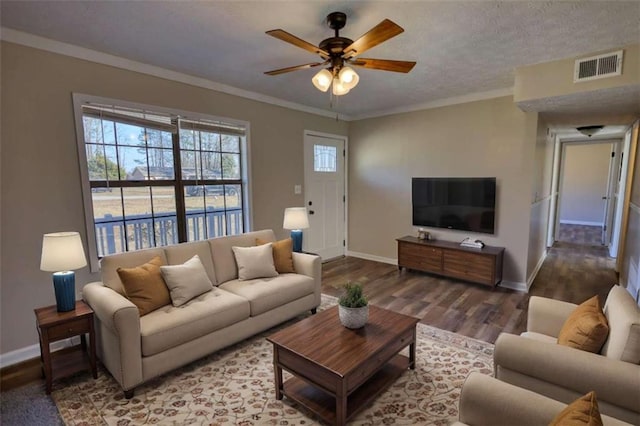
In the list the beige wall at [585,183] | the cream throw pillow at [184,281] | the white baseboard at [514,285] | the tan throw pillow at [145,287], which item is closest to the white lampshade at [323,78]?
the cream throw pillow at [184,281]

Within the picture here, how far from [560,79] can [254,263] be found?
3.39 meters

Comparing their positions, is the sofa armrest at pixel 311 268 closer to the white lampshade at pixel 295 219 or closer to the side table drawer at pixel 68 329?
the white lampshade at pixel 295 219

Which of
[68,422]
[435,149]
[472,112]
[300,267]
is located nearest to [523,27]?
[472,112]

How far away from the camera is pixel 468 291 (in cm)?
402

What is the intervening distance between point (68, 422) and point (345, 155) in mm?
4820

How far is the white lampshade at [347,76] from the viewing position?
2217mm

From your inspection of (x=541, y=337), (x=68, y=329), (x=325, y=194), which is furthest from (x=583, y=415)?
(x=325, y=194)

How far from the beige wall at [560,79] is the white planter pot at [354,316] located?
2.74 metres

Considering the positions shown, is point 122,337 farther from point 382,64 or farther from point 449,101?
point 449,101

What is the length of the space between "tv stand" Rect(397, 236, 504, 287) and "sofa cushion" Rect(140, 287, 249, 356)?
2798 mm

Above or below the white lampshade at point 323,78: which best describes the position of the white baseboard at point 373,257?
below

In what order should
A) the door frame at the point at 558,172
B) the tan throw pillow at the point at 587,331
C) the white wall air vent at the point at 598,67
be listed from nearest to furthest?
1. the tan throw pillow at the point at 587,331
2. the white wall air vent at the point at 598,67
3. the door frame at the point at 558,172

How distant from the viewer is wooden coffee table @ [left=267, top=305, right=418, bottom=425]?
5.95 ft

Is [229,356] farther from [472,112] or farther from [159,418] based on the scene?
[472,112]
